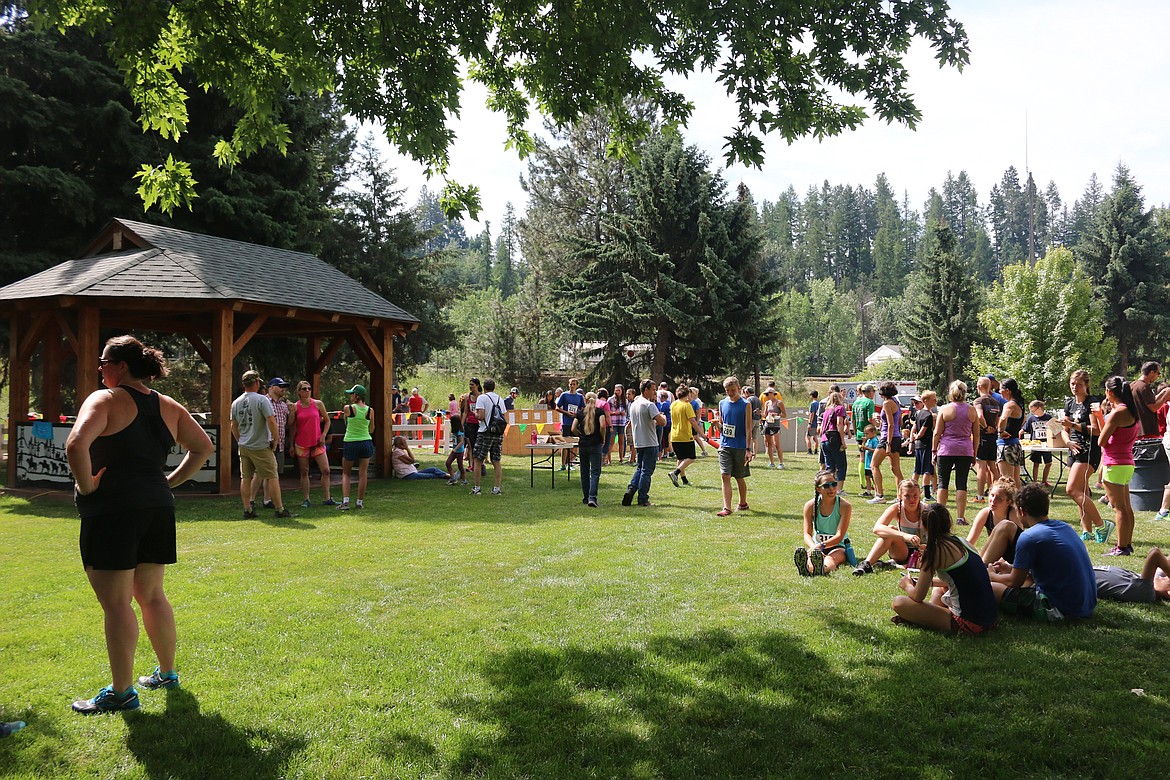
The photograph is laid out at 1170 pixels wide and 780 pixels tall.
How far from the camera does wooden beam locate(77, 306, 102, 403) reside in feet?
40.2

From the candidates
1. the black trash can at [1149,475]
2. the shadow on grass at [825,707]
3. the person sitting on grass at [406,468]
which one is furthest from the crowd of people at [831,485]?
the person sitting on grass at [406,468]

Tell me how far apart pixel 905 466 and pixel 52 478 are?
18.1m

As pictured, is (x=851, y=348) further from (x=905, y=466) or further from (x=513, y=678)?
(x=513, y=678)

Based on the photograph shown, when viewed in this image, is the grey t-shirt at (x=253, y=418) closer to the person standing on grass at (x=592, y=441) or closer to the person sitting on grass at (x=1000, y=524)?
the person standing on grass at (x=592, y=441)

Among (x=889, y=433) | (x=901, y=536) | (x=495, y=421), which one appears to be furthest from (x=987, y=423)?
(x=495, y=421)

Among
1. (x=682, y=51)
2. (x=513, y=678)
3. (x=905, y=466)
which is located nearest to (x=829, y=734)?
(x=513, y=678)

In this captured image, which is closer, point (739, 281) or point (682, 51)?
point (682, 51)

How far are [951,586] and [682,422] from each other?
25.1ft

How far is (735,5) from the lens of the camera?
16.4 ft

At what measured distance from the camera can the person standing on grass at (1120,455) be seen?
7449mm

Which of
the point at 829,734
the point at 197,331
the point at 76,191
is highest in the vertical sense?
the point at 76,191

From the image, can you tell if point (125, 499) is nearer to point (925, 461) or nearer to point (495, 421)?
point (495, 421)

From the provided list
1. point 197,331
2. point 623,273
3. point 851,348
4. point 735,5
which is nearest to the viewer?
point 735,5

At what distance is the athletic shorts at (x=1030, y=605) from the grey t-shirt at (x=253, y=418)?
8.53 meters
